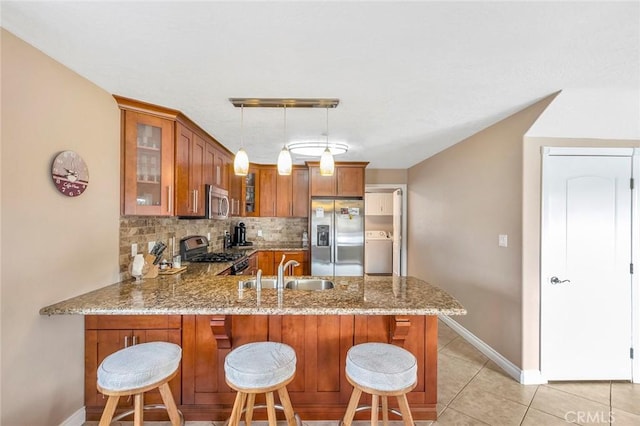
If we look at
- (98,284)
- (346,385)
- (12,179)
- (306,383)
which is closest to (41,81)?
(12,179)

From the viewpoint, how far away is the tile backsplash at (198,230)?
242cm

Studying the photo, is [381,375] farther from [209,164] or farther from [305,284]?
[209,164]

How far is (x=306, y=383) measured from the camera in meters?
2.00

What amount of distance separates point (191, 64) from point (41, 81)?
2.83ft

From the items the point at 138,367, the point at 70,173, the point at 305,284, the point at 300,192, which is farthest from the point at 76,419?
the point at 300,192

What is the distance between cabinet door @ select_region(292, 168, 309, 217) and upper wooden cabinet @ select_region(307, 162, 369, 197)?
15.7 inches

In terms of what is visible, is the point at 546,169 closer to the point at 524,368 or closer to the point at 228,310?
the point at 524,368

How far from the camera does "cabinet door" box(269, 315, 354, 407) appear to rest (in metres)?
2.00

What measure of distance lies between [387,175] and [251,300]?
13.8 ft

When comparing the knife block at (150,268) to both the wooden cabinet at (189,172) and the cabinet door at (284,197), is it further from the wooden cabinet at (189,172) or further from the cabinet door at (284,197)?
the cabinet door at (284,197)

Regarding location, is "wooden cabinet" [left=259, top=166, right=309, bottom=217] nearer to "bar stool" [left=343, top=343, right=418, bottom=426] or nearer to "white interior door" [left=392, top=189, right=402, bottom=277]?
"white interior door" [left=392, top=189, right=402, bottom=277]

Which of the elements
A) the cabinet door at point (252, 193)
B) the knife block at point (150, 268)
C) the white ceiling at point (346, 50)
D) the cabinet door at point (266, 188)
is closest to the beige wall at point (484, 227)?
the white ceiling at point (346, 50)

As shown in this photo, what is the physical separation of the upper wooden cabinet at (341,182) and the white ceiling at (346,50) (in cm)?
229

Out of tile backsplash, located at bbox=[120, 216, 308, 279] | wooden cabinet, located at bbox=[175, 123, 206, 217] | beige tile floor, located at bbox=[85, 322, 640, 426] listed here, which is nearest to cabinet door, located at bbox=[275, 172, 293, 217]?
tile backsplash, located at bbox=[120, 216, 308, 279]
